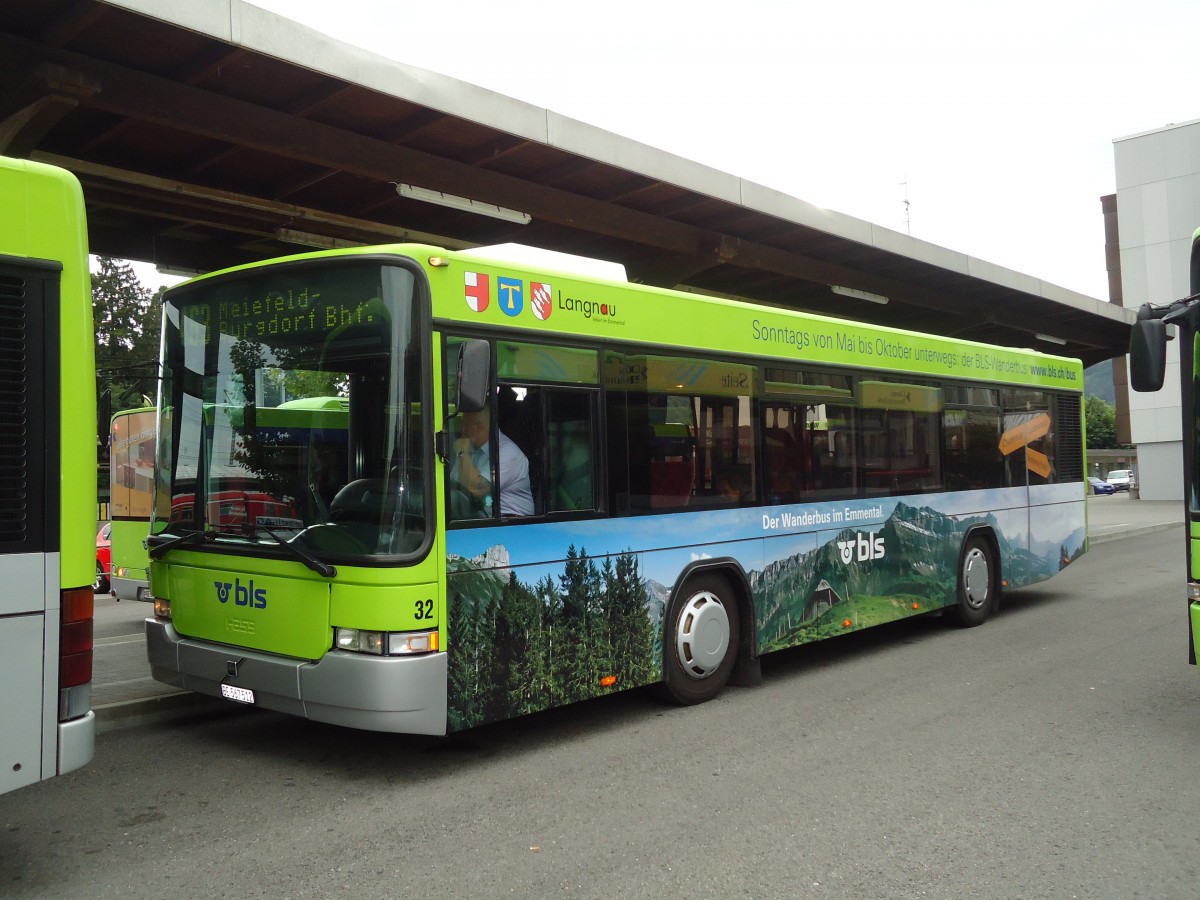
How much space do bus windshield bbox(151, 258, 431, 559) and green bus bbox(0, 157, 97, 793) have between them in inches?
62.0

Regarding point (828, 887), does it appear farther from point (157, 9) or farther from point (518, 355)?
point (157, 9)

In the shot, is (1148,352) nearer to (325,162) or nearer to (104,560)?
(325,162)

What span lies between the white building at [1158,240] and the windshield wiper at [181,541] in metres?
46.8

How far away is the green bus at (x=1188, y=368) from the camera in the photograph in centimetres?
614

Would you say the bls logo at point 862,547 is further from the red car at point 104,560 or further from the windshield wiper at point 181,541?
the red car at point 104,560

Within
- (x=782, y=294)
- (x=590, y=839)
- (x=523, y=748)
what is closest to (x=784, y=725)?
(x=523, y=748)

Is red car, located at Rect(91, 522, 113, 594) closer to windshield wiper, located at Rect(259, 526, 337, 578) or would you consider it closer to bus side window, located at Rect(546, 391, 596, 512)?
windshield wiper, located at Rect(259, 526, 337, 578)

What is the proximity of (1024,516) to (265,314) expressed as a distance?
9215 mm

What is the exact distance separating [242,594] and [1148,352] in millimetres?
5636

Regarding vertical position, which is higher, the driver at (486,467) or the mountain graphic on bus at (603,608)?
the driver at (486,467)

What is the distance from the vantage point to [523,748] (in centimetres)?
650

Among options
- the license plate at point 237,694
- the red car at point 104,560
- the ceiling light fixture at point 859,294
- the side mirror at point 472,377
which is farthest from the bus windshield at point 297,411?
the red car at point 104,560

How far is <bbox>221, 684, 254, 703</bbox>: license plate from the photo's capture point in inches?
235

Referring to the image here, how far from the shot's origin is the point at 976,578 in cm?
1109
